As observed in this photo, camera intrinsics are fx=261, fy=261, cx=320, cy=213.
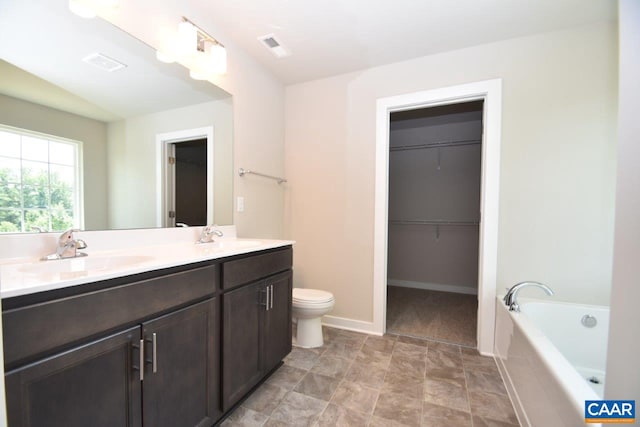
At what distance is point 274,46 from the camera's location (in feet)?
6.67

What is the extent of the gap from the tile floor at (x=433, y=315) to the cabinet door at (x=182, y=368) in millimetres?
1710

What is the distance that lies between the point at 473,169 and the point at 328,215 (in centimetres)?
227

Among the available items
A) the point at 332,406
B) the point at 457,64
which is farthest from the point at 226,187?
the point at 457,64

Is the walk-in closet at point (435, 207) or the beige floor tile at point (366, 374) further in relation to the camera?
the walk-in closet at point (435, 207)

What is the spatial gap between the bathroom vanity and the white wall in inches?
50.4

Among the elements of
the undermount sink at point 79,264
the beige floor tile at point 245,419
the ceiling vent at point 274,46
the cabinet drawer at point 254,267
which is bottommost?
the beige floor tile at point 245,419

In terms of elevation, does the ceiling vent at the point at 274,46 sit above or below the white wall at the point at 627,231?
above

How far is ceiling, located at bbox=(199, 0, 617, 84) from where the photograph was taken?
1.63 metres

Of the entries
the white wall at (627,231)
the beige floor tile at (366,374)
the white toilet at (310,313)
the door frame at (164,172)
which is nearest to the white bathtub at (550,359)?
the white wall at (627,231)

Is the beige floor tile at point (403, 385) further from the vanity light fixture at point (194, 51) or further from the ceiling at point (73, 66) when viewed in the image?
the vanity light fixture at point (194, 51)

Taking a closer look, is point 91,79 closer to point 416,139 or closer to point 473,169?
point 416,139

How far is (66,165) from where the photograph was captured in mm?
1186

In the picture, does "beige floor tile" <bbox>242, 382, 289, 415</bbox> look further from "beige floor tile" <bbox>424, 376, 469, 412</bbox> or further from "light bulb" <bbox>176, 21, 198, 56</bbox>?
"light bulb" <bbox>176, 21, 198, 56</bbox>

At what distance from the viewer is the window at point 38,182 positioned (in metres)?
1.00
